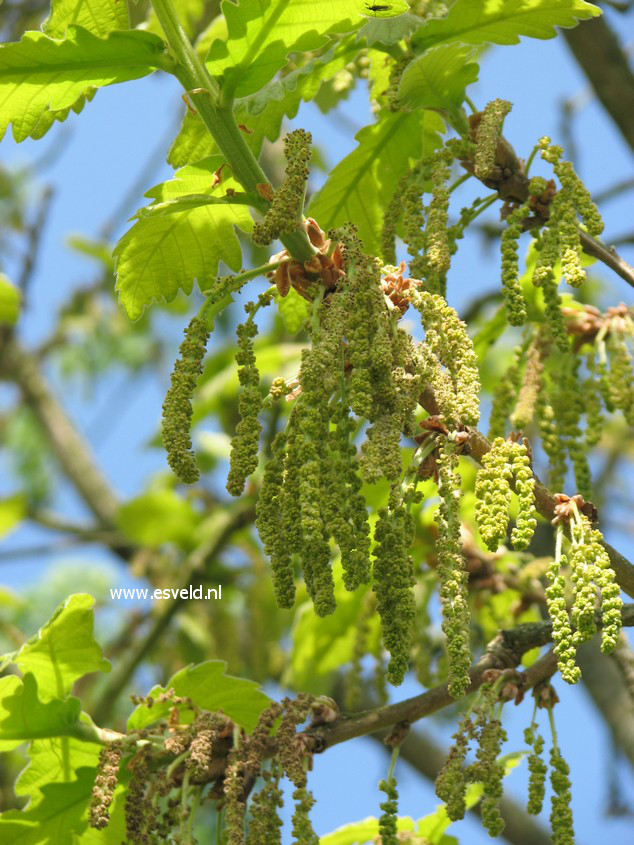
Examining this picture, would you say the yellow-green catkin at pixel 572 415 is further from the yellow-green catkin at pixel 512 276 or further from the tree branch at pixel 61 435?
the tree branch at pixel 61 435

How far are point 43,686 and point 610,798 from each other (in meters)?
2.53

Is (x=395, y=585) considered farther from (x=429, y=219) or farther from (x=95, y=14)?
(x=95, y=14)

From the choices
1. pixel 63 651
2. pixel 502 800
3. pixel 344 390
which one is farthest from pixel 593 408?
pixel 502 800

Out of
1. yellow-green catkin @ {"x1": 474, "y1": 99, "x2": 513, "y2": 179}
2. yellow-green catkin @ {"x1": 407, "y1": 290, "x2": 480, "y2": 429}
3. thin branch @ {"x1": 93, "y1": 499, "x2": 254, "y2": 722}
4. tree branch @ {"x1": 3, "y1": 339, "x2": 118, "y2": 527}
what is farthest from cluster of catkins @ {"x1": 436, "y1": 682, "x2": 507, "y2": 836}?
tree branch @ {"x1": 3, "y1": 339, "x2": 118, "y2": 527}

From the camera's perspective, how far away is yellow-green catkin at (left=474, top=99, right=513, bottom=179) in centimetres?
173

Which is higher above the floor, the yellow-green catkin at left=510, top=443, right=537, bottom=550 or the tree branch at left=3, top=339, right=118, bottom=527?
the tree branch at left=3, top=339, right=118, bottom=527

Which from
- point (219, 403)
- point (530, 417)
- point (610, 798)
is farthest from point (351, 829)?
point (219, 403)

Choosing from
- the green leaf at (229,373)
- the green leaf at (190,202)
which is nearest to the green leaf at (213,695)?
the green leaf at (190,202)

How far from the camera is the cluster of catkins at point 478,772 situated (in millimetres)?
1633

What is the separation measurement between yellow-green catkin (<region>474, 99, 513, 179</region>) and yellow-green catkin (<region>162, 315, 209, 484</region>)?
468mm

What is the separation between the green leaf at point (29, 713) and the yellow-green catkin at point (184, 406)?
58 cm

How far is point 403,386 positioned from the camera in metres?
1.56

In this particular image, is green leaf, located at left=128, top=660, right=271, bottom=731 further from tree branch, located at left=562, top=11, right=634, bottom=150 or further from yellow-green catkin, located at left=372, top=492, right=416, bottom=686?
tree branch, located at left=562, top=11, right=634, bottom=150

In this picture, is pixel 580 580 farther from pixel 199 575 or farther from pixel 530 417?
pixel 199 575
